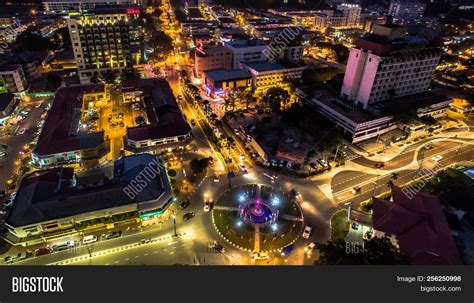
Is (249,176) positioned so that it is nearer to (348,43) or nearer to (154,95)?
(154,95)

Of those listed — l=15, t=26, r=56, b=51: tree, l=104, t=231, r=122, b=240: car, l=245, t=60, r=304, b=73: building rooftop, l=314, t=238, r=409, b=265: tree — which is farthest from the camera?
l=15, t=26, r=56, b=51: tree

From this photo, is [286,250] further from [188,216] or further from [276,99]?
[276,99]

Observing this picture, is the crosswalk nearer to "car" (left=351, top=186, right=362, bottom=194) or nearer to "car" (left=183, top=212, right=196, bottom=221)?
"car" (left=351, top=186, right=362, bottom=194)

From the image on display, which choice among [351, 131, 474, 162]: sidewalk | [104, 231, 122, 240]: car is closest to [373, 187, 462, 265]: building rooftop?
[351, 131, 474, 162]: sidewalk

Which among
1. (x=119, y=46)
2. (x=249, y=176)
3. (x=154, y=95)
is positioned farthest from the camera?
(x=119, y=46)

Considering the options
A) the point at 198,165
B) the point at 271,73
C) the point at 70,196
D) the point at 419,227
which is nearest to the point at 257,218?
the point at 198,165

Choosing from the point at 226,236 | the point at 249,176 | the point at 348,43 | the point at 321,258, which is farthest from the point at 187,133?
the point at 348,43

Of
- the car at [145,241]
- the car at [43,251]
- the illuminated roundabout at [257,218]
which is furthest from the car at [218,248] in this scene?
the car at [43,251]
